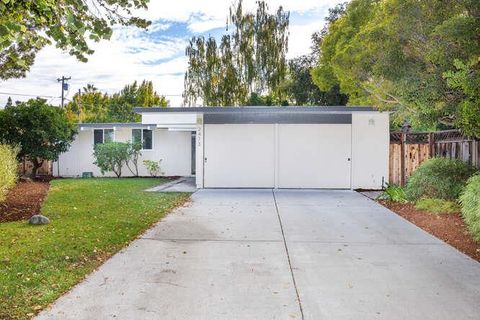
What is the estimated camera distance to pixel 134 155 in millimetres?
19078

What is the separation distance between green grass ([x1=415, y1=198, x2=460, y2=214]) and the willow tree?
1829 cm

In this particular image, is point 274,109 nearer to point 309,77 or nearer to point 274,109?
point 274,109

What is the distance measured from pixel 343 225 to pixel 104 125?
14065 millimetres

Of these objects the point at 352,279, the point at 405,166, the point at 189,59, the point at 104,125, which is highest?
the point at 189,59

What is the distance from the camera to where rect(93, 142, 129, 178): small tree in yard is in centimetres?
1814

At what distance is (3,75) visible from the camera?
1361 centimetres

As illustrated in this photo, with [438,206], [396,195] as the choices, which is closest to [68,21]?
[438,206]

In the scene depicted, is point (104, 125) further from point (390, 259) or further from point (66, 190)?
point (390, 259)

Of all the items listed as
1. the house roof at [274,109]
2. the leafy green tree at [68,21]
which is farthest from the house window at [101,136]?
the leafy green tree at [68,21]

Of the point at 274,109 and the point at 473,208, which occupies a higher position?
the point at 274,109

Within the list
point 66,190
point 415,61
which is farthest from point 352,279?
point 66,190

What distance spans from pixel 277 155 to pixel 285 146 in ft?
1.29

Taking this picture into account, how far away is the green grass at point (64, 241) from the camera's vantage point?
416 centimetres

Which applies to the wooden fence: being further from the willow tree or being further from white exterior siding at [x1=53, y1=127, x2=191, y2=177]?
the willow tree
